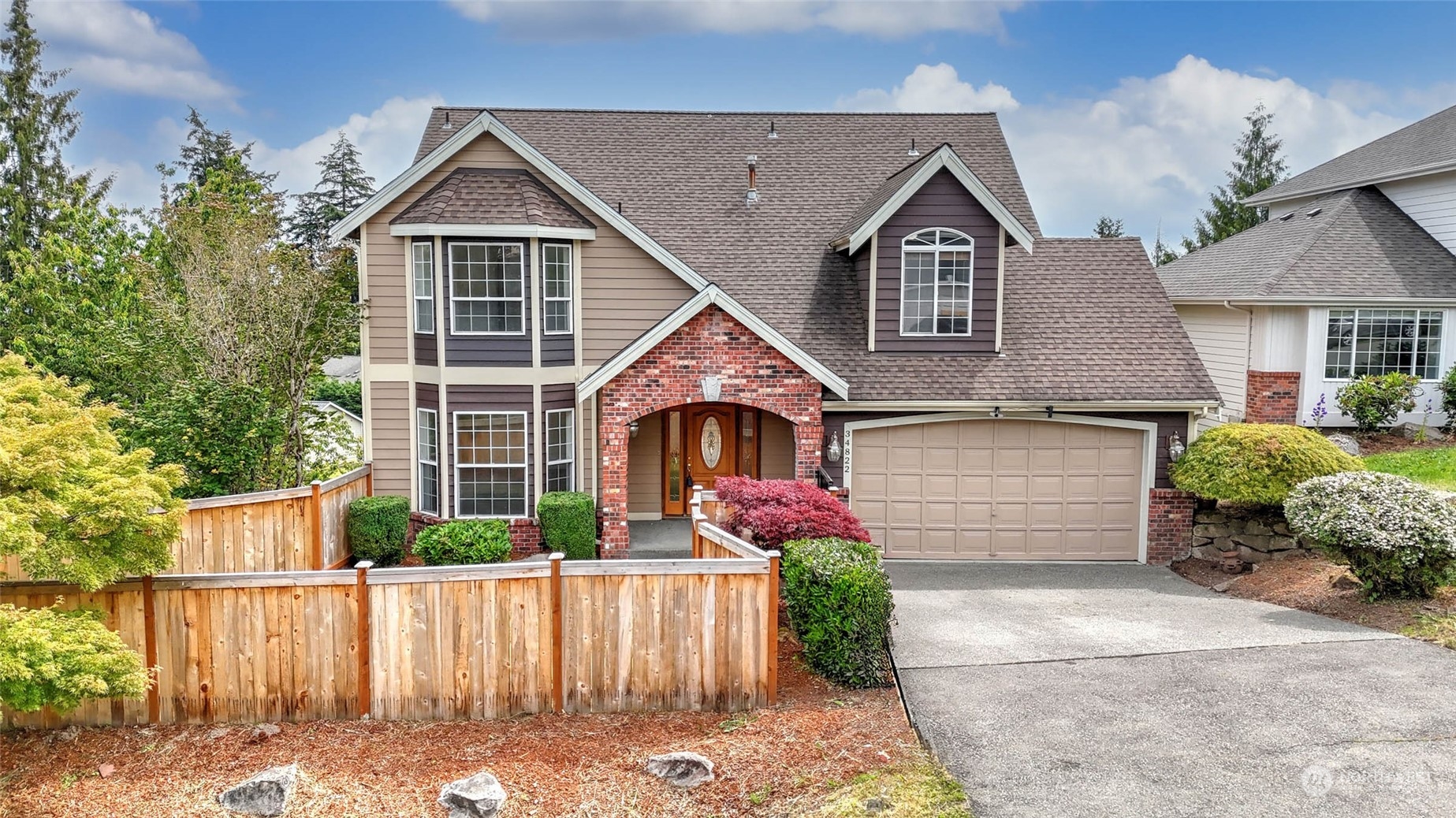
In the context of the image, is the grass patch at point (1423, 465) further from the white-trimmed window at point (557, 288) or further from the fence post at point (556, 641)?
the fence post at point (556, 641)

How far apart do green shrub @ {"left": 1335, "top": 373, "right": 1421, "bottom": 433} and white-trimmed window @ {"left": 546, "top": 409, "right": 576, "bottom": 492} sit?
15930mm

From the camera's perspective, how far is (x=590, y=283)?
15.2 meters

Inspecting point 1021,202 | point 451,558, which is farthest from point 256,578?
point 1021,202

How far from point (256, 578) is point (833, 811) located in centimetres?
527

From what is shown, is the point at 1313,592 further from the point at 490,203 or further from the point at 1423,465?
the point at 490,203

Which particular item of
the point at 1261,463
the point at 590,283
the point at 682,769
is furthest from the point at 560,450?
the point at 1261,463

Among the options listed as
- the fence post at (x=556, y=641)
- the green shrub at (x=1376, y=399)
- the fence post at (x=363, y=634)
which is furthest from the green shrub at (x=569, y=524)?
the green shrub at (x=1376, y=399)

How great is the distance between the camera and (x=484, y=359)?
48.1ft

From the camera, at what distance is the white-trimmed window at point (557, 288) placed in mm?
14789

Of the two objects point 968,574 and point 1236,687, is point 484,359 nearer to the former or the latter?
point 968,574

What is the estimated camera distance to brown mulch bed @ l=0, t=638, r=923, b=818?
23.6 ft

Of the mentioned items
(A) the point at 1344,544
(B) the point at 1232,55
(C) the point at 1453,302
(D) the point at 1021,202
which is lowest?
(A) the point at 1344,544

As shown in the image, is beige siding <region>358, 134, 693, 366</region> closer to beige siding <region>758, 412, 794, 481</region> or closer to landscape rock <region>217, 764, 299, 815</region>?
beige siding <region>758, 412, 794, 481</region>

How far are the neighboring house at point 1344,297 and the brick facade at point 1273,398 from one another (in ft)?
0.08
